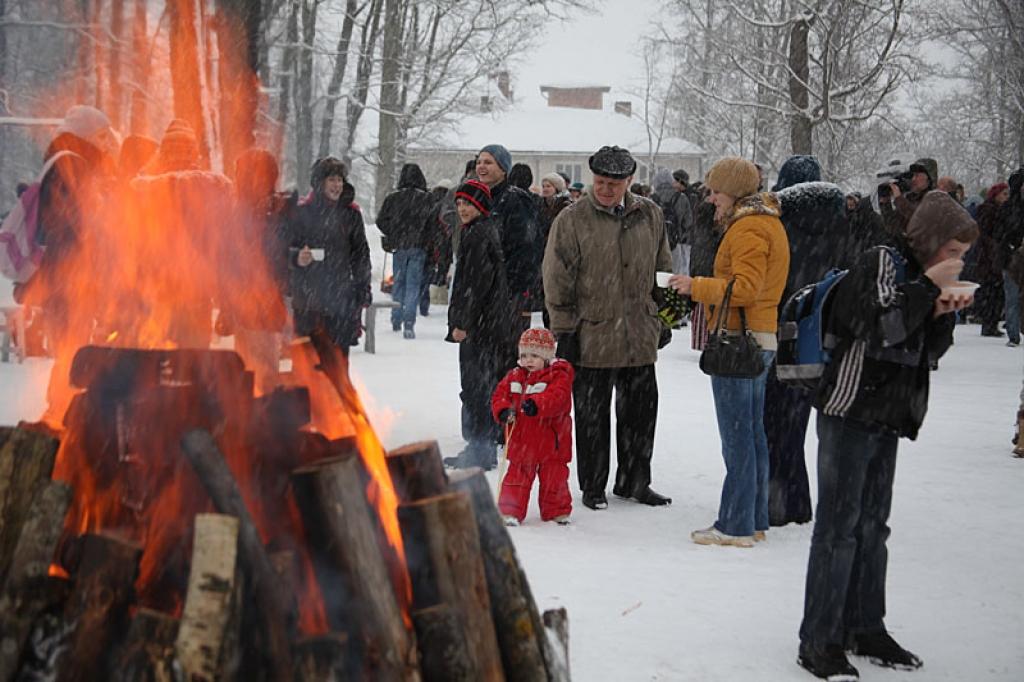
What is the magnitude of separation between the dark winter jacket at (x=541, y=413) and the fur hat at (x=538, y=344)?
4.3 inches

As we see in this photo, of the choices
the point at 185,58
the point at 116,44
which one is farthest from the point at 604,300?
the point at 116,44

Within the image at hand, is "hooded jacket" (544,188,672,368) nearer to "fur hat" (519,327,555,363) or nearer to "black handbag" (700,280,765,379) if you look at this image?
"fur hat" (519,327,555,363)

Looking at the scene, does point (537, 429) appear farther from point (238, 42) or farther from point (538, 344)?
point (238, 42)

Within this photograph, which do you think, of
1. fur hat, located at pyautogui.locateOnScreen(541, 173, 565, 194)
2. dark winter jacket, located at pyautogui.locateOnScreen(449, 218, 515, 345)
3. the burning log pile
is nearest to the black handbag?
dark winter jacket, located at pyautogui.locateOnScreen(449, 218, 515, 345)

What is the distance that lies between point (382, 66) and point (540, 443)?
24.6m

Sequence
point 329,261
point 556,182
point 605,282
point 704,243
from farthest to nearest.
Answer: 1. point 556,182
2. point 329,261
3. point 704,243
4. point 605,282

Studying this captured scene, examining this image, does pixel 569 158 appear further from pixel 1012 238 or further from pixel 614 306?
pixel 614 306

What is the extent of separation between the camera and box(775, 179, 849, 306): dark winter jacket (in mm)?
6590

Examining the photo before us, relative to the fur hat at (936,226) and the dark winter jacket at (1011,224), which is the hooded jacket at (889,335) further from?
the dark winter jacket at (1011,224)

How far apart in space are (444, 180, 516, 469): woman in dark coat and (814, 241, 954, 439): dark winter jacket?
3.58 m

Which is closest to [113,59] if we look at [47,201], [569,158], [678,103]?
[47,201]

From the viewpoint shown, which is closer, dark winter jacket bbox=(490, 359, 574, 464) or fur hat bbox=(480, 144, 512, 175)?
dark winter jacket bbox=(490, 359, 574, 464)

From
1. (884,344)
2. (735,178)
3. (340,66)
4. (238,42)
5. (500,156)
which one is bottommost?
(884,344)

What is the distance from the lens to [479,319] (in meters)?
7.74
